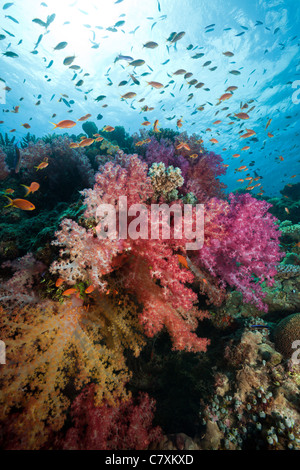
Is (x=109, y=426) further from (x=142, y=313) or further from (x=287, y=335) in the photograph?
(x=287, y=335)

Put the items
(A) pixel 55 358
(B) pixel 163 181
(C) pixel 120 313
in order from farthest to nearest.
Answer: (B) pixel 163 181 < (C) pixel 120 313 < (A) pixel 55 358

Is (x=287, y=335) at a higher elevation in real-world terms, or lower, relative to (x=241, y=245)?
lower

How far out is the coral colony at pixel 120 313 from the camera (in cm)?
268

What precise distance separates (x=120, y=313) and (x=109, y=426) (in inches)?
70.3

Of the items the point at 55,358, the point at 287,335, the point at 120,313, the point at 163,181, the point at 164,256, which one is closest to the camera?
the point at 55,358

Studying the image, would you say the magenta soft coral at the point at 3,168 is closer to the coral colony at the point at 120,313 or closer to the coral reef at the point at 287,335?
the coral colony at the point at 120,313

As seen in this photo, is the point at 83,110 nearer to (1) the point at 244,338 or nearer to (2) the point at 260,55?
(2) the point at 260,55

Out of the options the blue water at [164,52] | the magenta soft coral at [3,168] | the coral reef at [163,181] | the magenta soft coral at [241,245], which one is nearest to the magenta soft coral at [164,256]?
the magenta soft coral at [241,245]

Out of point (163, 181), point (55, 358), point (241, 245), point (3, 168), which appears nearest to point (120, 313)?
point (55, 358)

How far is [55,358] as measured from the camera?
279 centimetres

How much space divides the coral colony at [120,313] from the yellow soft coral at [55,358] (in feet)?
0.05

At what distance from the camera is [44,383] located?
8.79ft

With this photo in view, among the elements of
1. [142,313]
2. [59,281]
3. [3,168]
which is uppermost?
[3,168]
